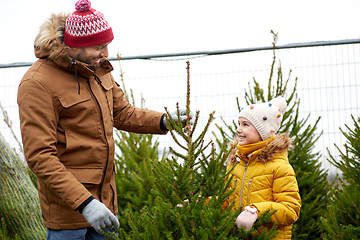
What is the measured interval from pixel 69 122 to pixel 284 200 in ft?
4.29

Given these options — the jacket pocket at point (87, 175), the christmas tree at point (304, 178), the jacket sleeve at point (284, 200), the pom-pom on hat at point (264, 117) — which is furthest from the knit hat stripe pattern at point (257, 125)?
the jacket pocket at point (87, 175)

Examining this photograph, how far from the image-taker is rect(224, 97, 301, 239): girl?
2.02 meters

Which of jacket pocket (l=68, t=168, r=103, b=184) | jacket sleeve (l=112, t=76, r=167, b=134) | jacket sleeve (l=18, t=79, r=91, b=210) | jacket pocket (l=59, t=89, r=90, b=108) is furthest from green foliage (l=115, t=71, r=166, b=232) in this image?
jacket sleeve (l=18, t=79, r=91, b=210)

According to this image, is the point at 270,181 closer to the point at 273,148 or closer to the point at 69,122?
the point at 273,148

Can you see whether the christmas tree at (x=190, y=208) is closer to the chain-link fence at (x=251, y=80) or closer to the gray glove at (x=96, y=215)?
the gray glove at (x=96, y=215)

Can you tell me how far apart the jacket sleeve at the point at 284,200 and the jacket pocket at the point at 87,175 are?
89 cm

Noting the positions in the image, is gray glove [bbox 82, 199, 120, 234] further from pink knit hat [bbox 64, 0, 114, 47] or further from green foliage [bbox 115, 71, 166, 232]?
green foliage [bbox 115, 71, 166, 232]

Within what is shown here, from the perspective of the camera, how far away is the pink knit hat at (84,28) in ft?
6.38

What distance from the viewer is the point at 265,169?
7.16ft

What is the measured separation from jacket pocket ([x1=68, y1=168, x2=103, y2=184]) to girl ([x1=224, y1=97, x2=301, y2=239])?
761mm

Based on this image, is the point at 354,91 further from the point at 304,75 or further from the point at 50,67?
the point at 50,67

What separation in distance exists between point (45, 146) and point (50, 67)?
1.52 ft

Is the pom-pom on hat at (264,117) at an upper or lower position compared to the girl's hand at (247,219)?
upper

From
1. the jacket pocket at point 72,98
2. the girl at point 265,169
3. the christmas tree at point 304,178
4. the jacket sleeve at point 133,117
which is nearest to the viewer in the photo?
the jacket pocket at point 72,98
